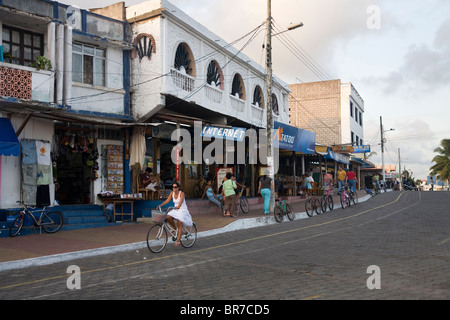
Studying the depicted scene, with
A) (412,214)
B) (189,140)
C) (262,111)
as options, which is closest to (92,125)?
(189,140)

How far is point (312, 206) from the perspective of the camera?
18234 millimetres

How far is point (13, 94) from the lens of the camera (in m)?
12.7

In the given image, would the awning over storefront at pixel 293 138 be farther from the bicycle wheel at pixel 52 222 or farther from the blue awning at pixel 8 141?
the blue awning at pixel 8 141

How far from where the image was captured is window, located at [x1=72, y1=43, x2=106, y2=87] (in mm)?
15164

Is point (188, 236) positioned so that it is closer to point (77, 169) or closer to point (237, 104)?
point (77, 169)

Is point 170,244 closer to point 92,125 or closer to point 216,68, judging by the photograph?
point 92,125

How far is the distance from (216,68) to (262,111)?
5.56 metres

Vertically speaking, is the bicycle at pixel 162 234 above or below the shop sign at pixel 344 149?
below

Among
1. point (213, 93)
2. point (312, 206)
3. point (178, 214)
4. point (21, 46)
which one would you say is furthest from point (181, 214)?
point (213, 93)

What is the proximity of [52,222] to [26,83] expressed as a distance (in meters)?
4.49

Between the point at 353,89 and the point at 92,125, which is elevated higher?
the point at 353,89

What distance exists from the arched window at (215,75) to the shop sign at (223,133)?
132 inches

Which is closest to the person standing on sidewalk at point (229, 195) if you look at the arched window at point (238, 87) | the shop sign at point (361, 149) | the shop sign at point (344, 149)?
the arched window at point (238, 87)

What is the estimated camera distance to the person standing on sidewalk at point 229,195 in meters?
15.7
